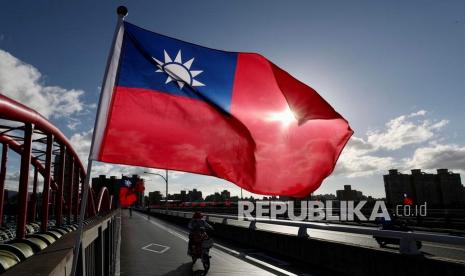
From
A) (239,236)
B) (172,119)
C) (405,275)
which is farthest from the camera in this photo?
(239,236)

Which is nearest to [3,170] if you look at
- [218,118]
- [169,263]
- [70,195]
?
[70,195]

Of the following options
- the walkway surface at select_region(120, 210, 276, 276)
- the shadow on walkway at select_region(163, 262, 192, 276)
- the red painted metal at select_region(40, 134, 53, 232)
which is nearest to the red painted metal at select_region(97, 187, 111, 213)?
the walkway surface at select_region(120, 210, 276, 276)

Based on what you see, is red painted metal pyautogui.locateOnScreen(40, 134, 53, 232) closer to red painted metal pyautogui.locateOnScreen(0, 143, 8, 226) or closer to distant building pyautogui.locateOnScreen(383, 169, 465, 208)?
red painted metal pyautogui.locateOnScreen(0, 143, 8, 226)

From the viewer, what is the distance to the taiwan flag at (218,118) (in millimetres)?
5457

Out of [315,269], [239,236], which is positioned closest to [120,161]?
[315,269]

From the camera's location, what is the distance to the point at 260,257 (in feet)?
47.1

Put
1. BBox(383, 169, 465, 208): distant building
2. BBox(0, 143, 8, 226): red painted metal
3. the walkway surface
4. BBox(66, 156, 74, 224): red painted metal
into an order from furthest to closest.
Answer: BBox(383, 169, 465, 208): distant building, BBox(66, 156, 74, 224): red painted metal, BBox(0, 143, 8, 226): red painted metal, the walkway surface

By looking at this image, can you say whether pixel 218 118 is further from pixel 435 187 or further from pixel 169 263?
pixel 435 187

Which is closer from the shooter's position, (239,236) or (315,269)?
(315,269)

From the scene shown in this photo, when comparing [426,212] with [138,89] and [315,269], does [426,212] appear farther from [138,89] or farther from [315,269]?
[138,89]

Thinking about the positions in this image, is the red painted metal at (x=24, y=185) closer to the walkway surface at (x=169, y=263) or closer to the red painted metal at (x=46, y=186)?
the red painted metal at (x=46, y=186)

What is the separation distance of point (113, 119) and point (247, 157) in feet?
6.07

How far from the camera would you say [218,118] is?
587cm

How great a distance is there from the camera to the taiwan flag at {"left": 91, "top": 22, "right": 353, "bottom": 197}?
546 centimetres
